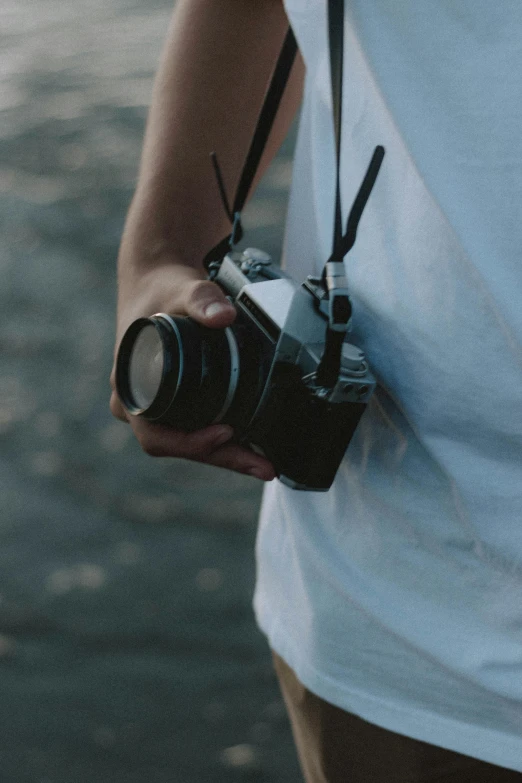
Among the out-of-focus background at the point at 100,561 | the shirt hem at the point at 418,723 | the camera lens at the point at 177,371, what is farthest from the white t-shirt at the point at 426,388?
the out-of-focus background at the point at 100,561

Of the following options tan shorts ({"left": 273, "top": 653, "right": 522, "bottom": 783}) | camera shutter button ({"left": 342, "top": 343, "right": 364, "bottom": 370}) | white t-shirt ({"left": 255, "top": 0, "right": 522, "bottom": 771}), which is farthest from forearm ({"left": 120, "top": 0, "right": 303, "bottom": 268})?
tan shorts ({"left": 273, "top": 653, "right": 522, "bottom": 783})

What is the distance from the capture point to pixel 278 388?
0.76m

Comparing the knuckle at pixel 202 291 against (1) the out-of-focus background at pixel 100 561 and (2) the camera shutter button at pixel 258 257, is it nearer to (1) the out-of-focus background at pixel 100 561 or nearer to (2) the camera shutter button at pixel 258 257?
(2) the camera shutter button at pixel 258 257

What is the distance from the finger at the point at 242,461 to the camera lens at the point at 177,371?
3cm

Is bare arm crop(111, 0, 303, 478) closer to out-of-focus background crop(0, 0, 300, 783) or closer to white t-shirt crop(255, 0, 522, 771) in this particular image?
white t-shirt crop(255, 0, 522, 771)

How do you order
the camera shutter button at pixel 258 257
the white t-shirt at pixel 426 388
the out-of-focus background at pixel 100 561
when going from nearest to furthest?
the white t-shirt at pixel 426 388, the camera shutter button at pixel 258 257, the out-of-focus background at pixel 100 561

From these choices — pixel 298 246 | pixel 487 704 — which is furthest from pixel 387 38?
pixel 487 704

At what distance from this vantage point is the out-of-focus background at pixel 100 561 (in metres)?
1.63

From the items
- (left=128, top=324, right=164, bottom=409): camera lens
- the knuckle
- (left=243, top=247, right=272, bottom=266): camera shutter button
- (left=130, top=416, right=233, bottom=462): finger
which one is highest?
the knuckle

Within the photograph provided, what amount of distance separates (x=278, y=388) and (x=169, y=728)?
41.2 inches

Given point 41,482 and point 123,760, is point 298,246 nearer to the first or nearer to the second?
point 123,760

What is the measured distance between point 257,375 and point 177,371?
6 centimetres

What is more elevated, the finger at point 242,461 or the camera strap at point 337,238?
the camera strap at point 337,238

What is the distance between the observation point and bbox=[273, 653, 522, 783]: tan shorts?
2.22 feet
